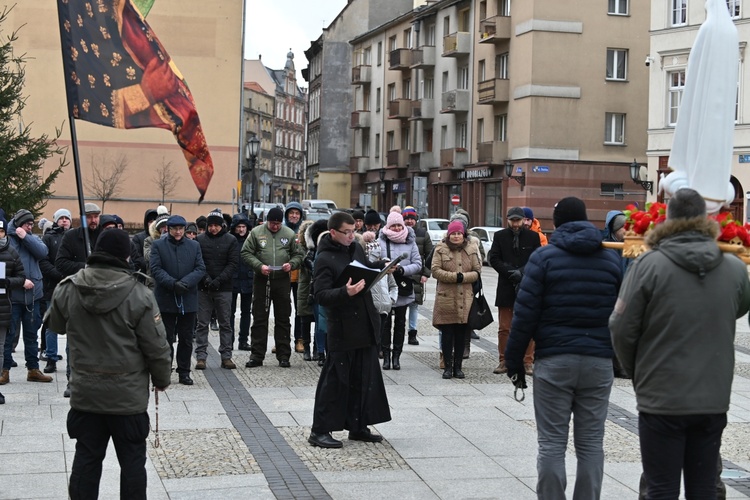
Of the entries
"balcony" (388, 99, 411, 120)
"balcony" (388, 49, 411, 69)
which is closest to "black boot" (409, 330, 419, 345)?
"balcony" (388, 49, 411, 69)

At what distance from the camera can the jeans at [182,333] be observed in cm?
1208

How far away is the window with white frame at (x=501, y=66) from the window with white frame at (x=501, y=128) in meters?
1.90

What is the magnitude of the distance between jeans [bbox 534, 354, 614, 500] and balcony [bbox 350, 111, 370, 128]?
6600cm

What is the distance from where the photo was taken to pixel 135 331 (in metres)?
6.14

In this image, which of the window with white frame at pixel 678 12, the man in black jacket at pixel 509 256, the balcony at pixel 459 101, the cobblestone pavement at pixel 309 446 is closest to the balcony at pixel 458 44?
the balcony at pixel 459 101

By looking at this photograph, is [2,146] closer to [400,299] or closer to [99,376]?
[400,299]

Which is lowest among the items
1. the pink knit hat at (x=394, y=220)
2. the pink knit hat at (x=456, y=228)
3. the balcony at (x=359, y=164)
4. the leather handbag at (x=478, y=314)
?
the leather handbag at (x=478, y=314)

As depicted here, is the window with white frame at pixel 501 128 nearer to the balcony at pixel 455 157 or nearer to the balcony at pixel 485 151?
the balcony at pixel 485 151

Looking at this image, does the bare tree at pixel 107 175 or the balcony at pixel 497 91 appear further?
the balcony at pixel 497 91

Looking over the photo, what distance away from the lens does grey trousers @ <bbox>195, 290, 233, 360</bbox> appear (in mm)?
13312

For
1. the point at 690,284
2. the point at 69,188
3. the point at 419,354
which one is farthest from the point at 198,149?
the point at 69,188

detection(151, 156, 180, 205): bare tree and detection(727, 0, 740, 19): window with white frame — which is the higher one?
detection(727, 0, 740, 19): window with white frame

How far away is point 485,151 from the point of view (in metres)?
52.7

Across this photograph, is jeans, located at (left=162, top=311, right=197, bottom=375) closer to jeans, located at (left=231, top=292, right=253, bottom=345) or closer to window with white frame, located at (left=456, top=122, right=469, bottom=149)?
jeans, located at (left=231, top=292, right=253, bottom=345)
